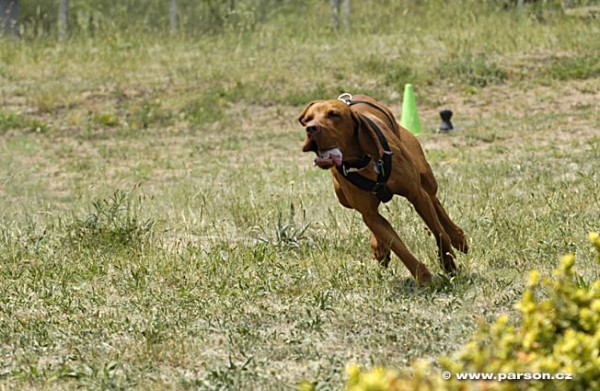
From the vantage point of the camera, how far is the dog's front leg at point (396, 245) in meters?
5.64

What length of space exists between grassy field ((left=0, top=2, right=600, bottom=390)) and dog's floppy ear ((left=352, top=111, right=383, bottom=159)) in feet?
2.52

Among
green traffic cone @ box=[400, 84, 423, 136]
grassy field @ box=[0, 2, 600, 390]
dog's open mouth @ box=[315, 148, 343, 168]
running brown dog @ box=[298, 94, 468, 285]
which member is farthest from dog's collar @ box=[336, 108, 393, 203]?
green traffic cone @ box=[400, 84, 423, 136]

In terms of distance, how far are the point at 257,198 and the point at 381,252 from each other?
2734 mm

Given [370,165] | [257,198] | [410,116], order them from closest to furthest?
[370,165] → [257,198] → [410,116]

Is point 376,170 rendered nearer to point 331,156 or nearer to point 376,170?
point 376,170

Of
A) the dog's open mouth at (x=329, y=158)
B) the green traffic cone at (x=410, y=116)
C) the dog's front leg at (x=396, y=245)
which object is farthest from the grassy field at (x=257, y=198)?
the dog's open mouth at (x=329, y=158)

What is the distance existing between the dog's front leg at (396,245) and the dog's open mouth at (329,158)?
58 centimetres

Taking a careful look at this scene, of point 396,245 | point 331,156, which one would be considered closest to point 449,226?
point 396,245

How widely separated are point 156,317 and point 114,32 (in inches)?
585

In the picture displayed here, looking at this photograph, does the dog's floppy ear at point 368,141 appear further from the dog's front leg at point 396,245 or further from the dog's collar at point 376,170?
the dog's front leg at point 396,245

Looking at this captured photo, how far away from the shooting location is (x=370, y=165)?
18.0 ft

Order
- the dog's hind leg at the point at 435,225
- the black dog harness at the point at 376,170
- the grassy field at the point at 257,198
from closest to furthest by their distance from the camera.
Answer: the grassy field at the point at 257,198
the black dog harness at the point at 376,170
the dog's hind leg at the point at 435,225

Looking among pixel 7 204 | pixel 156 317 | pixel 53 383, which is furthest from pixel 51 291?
pixel 7 204

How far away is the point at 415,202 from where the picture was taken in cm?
578
